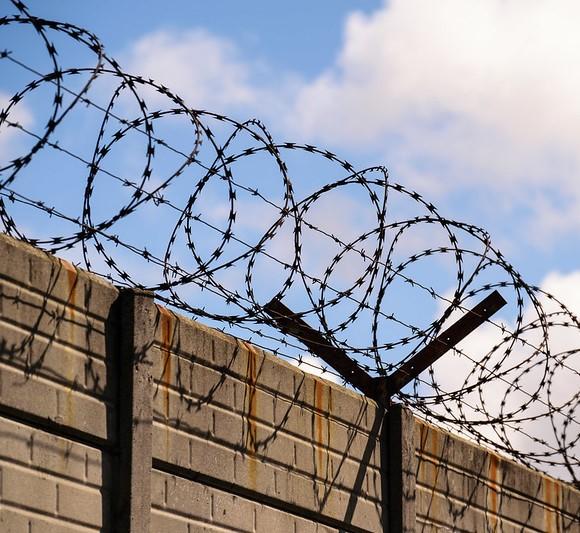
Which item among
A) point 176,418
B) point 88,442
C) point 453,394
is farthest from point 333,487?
point 88,442

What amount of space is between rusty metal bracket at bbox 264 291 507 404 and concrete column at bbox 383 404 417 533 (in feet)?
0.58

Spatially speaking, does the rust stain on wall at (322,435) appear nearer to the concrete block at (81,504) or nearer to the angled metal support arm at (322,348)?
the angled metal support arm at (322,348)

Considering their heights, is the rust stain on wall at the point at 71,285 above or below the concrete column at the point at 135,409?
above

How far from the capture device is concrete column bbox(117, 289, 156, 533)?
7.49m

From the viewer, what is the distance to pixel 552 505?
1187 cm

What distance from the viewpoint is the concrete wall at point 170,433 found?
7.09 metres

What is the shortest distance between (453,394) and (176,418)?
2.38 m

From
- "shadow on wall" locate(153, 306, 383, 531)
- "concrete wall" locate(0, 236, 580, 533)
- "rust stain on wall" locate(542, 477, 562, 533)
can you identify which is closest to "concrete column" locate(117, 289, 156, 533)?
"concrete wall" locate(0, 236, 580, 533)

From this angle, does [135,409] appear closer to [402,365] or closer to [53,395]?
[53,395]

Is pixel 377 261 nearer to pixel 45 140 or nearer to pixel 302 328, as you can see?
pixel 302 328

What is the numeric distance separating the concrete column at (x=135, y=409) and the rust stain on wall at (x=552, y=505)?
5.02m

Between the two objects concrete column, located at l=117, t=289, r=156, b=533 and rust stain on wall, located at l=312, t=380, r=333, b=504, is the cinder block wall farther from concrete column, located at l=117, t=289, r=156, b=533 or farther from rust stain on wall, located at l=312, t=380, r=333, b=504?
rust stain on wall, located at l=312, t=380, r=333, b=504

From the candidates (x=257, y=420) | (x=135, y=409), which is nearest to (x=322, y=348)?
(x=257, y=420)

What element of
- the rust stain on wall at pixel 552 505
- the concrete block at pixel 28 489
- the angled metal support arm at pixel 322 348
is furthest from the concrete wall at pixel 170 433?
the rust stain on wall at pixel 552 505
